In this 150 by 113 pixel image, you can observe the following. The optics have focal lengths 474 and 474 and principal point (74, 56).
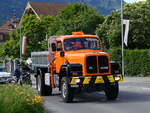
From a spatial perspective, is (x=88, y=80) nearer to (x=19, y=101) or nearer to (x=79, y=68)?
(x=79, y=68)

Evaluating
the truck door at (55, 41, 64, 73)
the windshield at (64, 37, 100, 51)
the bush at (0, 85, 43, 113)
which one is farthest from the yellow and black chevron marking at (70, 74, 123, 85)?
the bush at (0, 85, 43, 113)

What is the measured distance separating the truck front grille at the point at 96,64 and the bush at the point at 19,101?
12.3 feet

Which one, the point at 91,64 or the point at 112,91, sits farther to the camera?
the point at 112,91

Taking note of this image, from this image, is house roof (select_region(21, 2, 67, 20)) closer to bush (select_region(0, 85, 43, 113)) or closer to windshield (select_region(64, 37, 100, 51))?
windshield (select_region(64, 37, 100, 51))

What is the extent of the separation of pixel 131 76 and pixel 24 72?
13.8 m

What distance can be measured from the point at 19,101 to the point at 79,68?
A: 572 centimetres

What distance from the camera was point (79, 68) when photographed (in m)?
19.1

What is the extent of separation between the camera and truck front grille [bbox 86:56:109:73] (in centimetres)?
1908

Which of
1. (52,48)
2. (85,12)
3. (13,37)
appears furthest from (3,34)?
(52,48)

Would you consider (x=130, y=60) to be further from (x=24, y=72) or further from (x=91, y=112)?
(x=91, y=112)

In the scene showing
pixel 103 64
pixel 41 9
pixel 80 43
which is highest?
pixel 41 9

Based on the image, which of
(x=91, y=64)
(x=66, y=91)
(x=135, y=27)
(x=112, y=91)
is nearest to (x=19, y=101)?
(x=66, y=91)

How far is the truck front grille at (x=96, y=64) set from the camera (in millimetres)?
19078

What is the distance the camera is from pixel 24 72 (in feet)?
104
